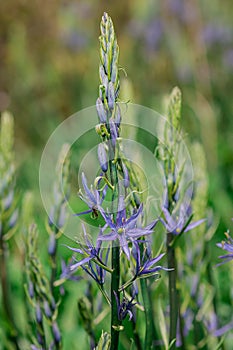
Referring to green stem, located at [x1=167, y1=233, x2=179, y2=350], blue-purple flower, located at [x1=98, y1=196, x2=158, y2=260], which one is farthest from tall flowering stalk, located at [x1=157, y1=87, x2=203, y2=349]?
blue-purple flower, located at [x1=98, y1=196, x2=158, y2=260]

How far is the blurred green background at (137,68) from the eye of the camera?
9.66 feet

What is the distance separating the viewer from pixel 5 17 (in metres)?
4.89

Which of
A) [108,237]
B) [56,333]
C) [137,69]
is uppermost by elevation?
[137,69]

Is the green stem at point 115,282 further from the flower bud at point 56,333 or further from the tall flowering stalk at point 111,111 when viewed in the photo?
the flower bud at point 56,333

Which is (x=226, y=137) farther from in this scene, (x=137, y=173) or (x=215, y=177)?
(x=137, y=173)

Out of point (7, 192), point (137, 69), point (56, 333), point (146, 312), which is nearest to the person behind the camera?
point (146, 312)

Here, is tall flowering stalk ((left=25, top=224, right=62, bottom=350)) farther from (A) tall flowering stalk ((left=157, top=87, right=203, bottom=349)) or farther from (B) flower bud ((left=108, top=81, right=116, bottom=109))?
(B) flower bud ((left=108, top=81, right=116, bottom=109))

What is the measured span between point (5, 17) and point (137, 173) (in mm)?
4259

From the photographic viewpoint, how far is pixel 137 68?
3.96 metres

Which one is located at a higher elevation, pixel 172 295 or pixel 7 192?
pixel 7 192

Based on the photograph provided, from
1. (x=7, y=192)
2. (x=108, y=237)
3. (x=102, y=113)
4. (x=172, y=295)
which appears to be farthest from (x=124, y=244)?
(x=7, y=192)

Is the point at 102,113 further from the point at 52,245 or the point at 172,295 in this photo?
the point at 52,245

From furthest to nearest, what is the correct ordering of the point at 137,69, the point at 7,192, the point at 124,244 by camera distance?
1. the point at 137,69
2. the point at 7,192
3. the point at 124,244

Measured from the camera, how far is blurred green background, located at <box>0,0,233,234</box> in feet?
9.66
